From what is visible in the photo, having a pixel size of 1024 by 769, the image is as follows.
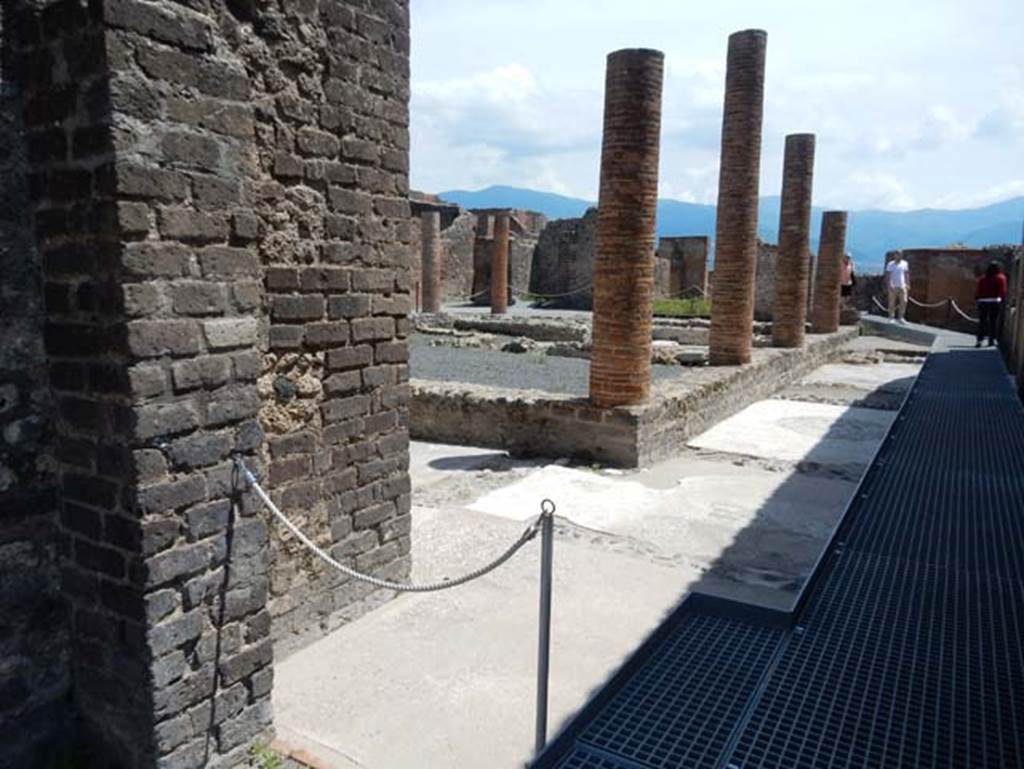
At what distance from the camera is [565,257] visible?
104ft

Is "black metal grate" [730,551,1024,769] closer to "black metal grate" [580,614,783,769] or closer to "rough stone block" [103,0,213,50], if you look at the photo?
"black metal grate" [580,614,783,769]

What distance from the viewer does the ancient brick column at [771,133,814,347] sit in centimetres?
1299

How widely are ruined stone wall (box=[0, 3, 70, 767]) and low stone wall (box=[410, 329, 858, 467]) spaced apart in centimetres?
503

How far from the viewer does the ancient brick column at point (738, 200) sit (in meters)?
9.70

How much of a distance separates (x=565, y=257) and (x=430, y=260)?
1044 cm

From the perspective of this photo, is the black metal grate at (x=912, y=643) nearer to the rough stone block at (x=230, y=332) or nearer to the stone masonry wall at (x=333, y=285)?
the stone masonry wall at (x=333, y=285)

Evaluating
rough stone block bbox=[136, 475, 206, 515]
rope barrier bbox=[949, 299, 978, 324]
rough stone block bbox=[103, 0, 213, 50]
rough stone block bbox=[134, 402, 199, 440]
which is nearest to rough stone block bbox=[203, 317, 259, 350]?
rough stone block bbox=[134, 402, 199, 440]

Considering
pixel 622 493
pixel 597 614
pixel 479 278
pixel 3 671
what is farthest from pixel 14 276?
pixel 479 278

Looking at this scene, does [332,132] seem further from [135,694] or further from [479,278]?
[479,278]

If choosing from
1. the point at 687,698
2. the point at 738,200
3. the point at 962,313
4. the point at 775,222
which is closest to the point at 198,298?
the point at 687,698

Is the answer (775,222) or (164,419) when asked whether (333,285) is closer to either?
(164,419)

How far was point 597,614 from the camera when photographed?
3904 millimetres

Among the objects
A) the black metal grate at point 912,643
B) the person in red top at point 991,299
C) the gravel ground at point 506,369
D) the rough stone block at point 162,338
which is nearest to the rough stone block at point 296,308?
the rough stone block at point 162,338

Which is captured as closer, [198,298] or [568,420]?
[198,298]
